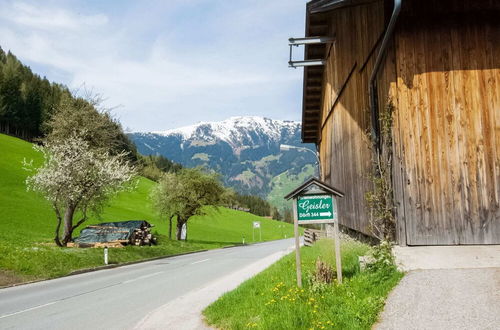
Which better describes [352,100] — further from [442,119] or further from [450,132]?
[450,132]

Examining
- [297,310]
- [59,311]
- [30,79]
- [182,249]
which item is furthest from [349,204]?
[30,79]

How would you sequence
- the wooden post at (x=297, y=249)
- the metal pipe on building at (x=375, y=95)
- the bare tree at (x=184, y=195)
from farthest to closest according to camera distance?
the bare tree at (x=184, y=195) → the metal pipe on building at (x=375, y=95) → the wooden post at (x=297, y=249)

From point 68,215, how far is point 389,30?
952 inches

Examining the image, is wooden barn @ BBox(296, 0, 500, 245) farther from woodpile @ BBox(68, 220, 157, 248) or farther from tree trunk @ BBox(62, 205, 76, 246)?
woodpile @ BBox(68, 220, 157, 248)

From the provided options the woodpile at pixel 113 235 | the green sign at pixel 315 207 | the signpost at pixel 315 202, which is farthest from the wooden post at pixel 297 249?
the woodpile at pixel 113 235

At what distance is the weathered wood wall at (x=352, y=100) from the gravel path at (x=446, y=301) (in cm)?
444

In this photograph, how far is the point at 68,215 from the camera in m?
27.9

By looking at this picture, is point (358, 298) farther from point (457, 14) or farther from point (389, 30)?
point (457, 14)

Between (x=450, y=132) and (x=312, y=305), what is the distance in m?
4.70

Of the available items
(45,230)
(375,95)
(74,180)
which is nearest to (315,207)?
(375,95)

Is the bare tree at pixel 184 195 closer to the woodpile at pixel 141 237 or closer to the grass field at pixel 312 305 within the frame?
the woodpile at pixel 141 237

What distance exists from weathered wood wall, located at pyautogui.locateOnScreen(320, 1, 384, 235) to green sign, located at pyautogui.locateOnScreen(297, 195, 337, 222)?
7.34 feet

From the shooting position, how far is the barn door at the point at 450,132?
912 centimetres

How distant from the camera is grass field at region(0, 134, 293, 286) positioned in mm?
20391
